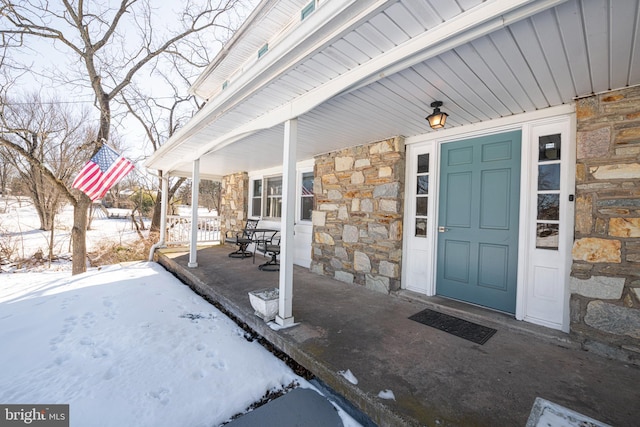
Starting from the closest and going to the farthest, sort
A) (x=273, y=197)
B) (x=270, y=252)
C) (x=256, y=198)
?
(x=270, y=252) < (x=273, y=197) < (x=256, y=198)

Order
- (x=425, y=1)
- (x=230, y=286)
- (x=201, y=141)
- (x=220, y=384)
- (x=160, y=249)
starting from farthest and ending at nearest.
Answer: (x=160, y=249) < (x=201, y=141) < (x=230, y=286) < (x=220, y=384) < (x=425, y=1)

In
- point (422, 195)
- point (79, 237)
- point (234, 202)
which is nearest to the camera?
point (422, 195)

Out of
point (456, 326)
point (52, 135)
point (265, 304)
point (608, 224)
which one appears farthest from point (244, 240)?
point (52, 135)

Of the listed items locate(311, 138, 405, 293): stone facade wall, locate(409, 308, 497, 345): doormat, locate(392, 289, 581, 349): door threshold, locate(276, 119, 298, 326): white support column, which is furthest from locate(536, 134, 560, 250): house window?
locate(276, 119, 298, 326): white support column

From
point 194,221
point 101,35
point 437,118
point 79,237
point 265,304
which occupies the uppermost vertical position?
point 101,35

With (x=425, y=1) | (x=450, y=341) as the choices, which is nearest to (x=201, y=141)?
(x=425, y=1)

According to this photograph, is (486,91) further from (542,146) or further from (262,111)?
(262,111)

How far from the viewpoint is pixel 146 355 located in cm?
226

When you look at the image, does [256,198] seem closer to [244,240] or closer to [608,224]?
[244,240]

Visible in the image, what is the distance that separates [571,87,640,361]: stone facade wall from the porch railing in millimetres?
7262

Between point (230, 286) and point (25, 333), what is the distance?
1.98 m

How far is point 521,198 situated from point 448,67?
5.35 ft

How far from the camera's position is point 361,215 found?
151 inches

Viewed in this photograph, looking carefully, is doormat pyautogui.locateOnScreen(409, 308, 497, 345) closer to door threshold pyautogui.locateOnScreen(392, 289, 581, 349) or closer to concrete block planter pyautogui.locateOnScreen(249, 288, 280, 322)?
door threshold pyautogui.locateOnScreen(392, 289, 581, 349)
